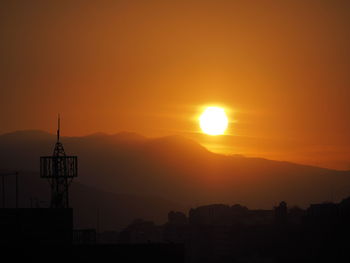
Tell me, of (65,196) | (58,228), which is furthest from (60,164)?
(58,228)

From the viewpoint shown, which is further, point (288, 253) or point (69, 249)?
point (288, 253)

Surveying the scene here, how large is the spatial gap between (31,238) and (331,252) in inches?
4588

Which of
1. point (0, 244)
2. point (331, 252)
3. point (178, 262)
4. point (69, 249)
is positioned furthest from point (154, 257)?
point (331, 252)

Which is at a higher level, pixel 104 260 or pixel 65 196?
pixel 65 196

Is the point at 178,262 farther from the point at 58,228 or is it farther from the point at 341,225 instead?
the point at 341,225

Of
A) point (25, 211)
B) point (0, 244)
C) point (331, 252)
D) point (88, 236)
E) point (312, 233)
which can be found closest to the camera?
point (0, 244)

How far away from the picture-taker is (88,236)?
90375 millimetres

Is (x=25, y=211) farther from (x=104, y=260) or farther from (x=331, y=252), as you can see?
(x=331, y=252)

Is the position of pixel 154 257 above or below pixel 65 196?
below

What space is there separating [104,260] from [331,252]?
114 metres

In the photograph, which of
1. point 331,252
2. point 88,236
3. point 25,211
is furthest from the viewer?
point 331,252

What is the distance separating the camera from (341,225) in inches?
7564

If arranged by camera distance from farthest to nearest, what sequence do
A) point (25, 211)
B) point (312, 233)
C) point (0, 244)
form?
point (312, 233), point (25, 211), point (0, 244)

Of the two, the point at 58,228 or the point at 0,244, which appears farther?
the point at 58,228
